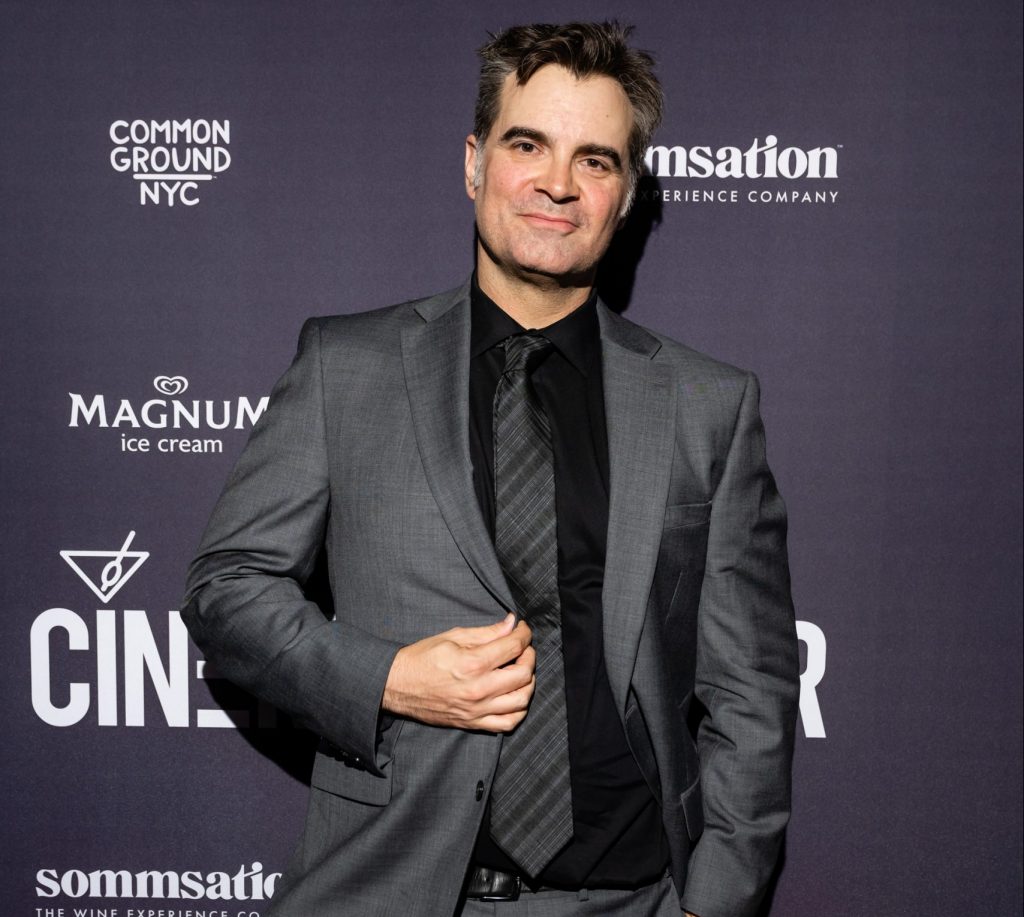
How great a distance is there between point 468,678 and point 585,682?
211mm

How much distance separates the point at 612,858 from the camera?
145cm

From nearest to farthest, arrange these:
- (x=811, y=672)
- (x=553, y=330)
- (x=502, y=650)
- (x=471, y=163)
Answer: (x=502, y=650)
(x=553, y=330)
(x=471, y=163)
(x=811, y=672)

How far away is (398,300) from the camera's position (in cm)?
203

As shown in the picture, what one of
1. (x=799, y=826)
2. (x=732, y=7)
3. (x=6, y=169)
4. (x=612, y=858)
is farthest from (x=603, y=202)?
(x=799, y=826)

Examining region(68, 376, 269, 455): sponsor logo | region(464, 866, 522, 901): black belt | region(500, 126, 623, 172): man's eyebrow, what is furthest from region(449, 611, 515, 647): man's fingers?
region(68, 376, 269, 455): sponsor logo

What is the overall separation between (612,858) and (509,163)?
103 centimetres

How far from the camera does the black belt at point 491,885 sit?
1.43 meters

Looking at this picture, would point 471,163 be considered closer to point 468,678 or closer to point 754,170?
point 754,170

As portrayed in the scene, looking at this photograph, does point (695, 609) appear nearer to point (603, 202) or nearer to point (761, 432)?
point (761, 432)

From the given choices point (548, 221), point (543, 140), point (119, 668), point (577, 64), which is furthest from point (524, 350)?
point (119, 668)

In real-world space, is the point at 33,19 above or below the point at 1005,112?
above

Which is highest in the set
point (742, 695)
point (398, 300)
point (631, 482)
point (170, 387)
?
point (398, 300)

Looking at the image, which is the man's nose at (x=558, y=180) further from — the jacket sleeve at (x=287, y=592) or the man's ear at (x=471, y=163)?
the jacket sleeve at (x=287, y=592)

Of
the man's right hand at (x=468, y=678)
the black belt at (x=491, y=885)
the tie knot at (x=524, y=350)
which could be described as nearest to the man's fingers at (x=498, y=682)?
the man's right hand at (x=468, y=678)
